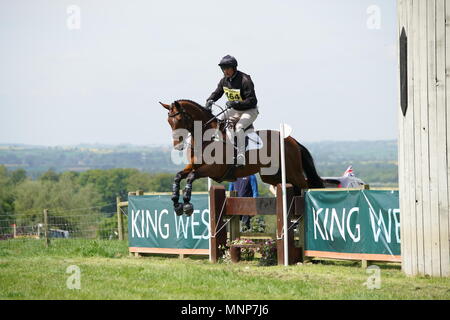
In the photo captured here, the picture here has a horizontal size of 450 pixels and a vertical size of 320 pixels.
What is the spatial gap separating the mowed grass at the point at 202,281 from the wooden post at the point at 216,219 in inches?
11.1

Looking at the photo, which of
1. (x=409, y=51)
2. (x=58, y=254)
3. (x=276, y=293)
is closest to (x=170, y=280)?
(x=276, y=293)

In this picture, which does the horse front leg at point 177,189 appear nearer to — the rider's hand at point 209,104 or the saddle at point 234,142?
the saddle at point 234,142

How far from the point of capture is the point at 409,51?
10.9 metres

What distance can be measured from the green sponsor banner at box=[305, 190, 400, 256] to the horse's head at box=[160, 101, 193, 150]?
2.62 m

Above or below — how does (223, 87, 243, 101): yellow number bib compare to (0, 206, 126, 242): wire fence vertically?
above

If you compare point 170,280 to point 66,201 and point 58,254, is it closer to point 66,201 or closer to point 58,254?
point 58,254

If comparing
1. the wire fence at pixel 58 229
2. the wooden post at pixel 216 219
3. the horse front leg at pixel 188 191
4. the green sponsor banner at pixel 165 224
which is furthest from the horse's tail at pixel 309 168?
the wire fence at pixel 58 229

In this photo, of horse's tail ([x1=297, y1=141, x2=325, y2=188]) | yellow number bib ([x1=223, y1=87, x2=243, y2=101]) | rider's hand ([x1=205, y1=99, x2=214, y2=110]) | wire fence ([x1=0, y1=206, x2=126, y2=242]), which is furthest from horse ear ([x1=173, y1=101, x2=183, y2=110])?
wire fence ([x1=0, y1=206, x2=126, y2=242])

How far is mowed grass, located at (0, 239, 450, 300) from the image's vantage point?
9500mm

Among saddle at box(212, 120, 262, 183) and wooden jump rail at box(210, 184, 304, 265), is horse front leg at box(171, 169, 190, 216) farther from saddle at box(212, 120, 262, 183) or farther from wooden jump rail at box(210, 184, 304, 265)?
wooden jump rail at box(210, 184, 304, 265)

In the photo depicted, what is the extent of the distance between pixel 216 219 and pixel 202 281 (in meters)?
3.39

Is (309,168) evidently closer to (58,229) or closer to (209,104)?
(209,104)

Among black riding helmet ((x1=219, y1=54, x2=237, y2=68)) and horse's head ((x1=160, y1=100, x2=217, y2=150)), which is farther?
black riding helmet ((x1=219, y1=54, x2=237, y2=68))

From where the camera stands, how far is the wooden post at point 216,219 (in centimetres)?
1405
